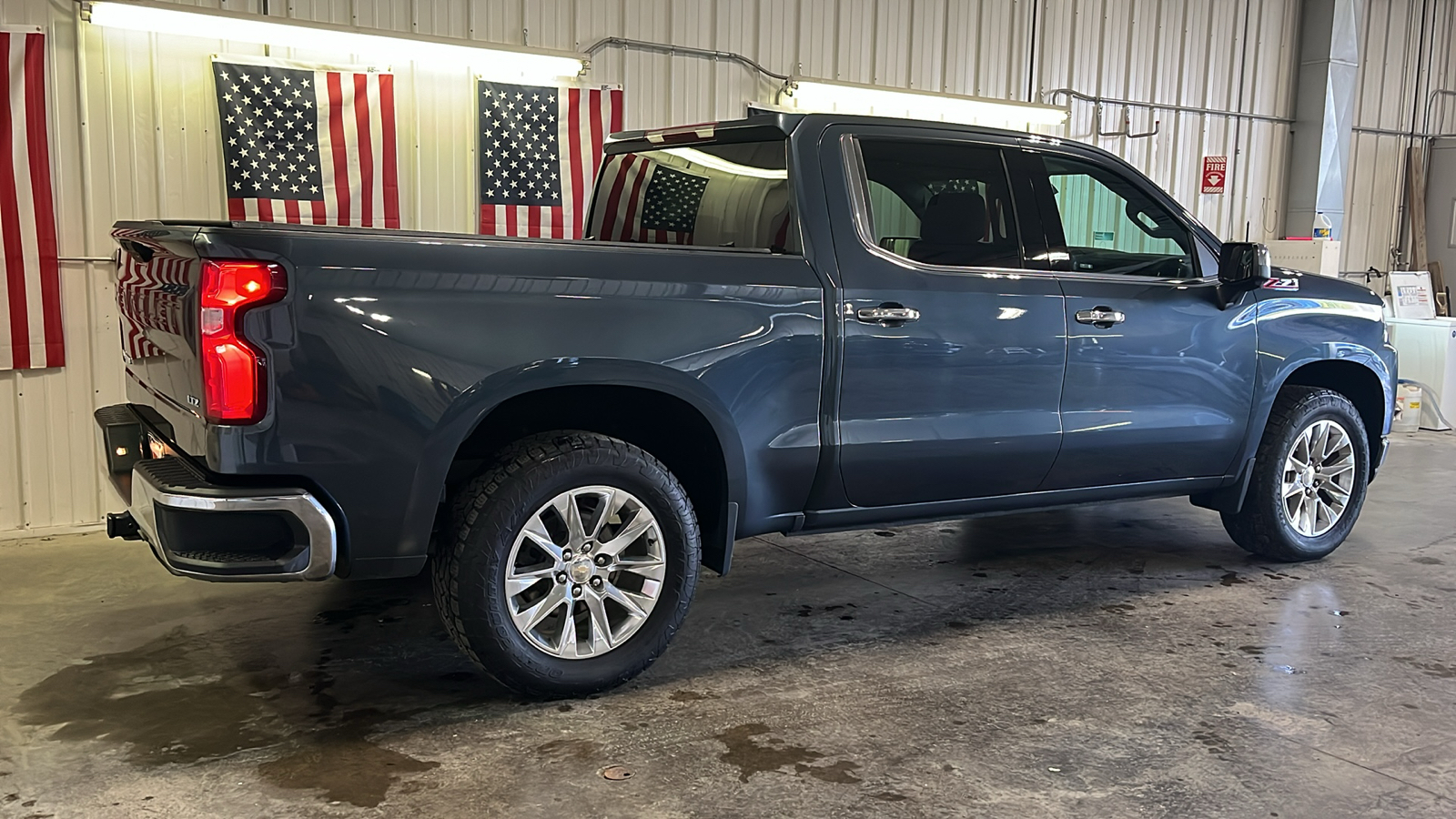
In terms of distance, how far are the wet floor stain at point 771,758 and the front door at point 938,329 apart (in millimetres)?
955

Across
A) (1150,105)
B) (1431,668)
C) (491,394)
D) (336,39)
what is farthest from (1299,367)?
(1150,105)

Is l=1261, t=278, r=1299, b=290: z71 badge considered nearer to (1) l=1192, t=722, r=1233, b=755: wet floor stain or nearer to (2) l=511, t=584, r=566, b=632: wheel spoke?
(1) l=1192, t=722, r=1233, b=755: wet floor stain

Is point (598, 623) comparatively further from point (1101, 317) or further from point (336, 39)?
point (336, 39)

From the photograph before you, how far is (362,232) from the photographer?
300 cm

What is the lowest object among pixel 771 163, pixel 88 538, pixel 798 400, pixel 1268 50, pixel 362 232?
pixel 88 538

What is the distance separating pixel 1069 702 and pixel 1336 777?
0.71 m

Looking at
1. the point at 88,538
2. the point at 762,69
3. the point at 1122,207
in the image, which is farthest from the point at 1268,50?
the point at 88,538

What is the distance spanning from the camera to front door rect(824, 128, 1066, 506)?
369cm

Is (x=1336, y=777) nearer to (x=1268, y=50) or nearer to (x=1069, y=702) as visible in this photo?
(x=1069, y=702)

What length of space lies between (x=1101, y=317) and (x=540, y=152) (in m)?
3.58

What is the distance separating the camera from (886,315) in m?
3.68

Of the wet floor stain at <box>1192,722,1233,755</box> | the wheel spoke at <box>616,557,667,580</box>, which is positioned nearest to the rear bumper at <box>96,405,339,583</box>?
the wheel spoke at <box>616,557,667,580</box>

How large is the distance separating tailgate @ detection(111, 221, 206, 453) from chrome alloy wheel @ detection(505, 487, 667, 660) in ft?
3.02

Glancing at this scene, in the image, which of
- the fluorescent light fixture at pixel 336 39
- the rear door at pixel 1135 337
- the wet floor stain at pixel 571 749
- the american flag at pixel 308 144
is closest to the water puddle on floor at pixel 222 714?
the wet floor stain at pixel 571 749
